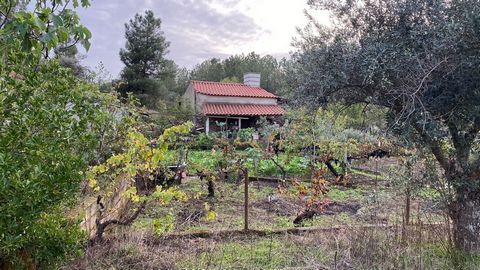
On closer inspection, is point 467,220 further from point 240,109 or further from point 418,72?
point 240,109

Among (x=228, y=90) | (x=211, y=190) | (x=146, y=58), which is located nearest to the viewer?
(x=211, y=190)

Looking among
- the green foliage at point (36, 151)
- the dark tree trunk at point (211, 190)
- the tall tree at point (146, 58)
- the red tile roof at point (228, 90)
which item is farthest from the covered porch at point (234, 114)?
the green foliage at point (36, 151)

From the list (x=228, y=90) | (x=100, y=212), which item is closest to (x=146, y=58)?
(x=228, y=90)

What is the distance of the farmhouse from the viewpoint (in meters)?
22.3

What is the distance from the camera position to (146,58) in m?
27.3

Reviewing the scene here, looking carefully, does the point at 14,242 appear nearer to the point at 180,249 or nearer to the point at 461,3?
the point at 180,249

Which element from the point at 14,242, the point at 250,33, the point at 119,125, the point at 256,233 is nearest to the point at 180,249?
the point at 256,233

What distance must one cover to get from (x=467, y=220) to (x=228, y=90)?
2122cm

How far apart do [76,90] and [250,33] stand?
9703 millimetres

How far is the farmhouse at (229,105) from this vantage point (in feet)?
73.1

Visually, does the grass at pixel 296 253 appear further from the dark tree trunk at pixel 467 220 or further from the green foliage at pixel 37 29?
the green foliage at pixel 37 29

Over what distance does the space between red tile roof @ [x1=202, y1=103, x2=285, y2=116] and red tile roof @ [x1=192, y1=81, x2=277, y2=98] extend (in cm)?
72

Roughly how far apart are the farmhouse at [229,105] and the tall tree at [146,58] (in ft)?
10.8

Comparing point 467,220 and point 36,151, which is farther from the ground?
point 36,151
